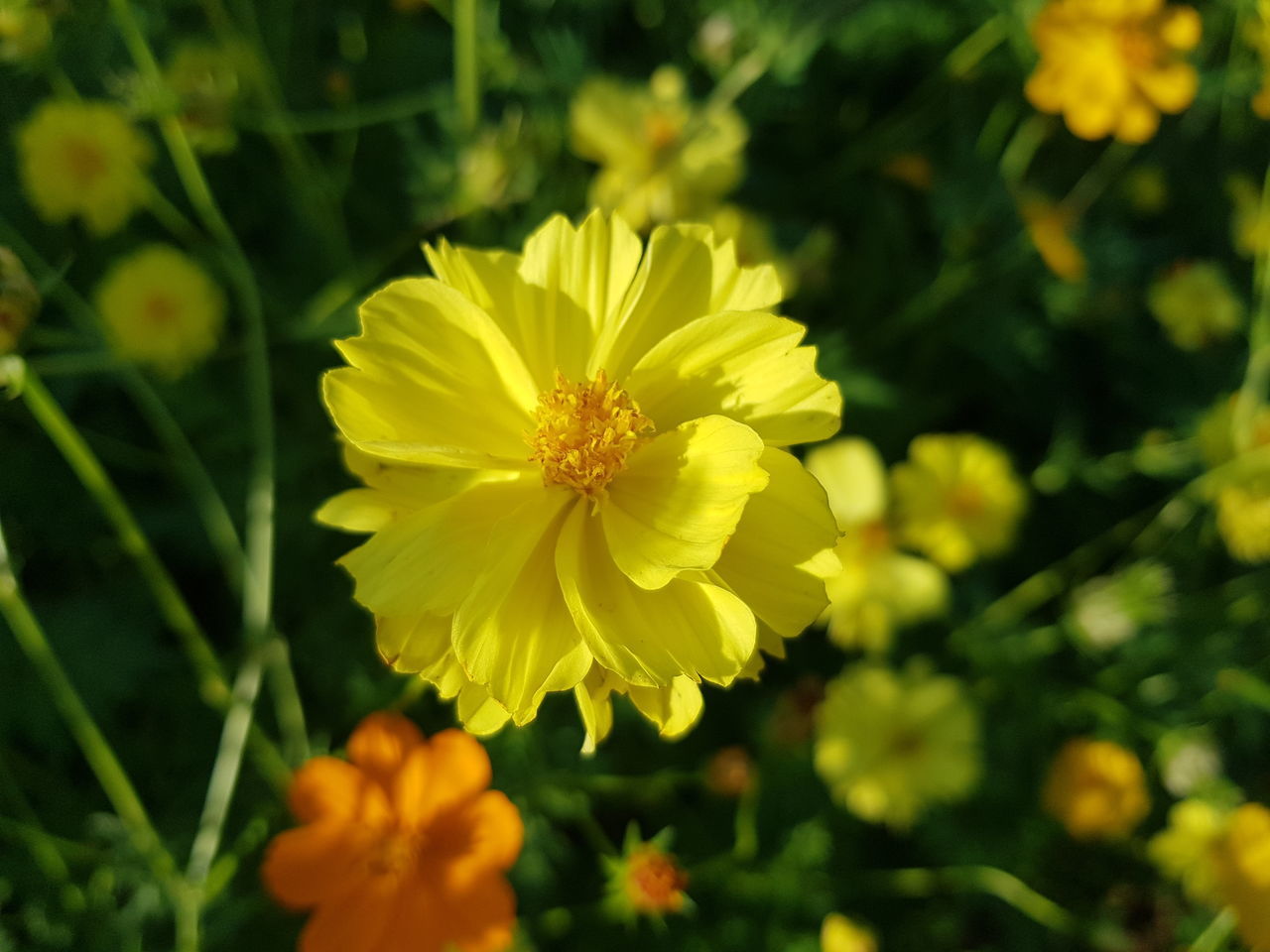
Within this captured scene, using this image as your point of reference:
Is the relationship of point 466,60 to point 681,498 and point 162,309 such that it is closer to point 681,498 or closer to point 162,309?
point 162,309

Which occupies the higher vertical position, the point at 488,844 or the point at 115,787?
the point at 115,787

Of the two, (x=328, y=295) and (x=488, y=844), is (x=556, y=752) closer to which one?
(x=488, y=844)

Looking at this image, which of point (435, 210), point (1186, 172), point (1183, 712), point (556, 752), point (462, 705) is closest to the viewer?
point (462, 705)

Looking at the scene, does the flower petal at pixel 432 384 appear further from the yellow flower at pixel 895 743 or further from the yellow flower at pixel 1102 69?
the yellow flower at pixel 1102 69

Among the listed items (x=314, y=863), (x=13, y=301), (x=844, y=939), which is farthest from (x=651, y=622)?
(x=844, y=939)

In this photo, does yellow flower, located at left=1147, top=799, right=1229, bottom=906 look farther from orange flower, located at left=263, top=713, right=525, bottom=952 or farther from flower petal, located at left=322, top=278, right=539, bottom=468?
flower petal, located at left=322, top=278, right=539, bottom=468

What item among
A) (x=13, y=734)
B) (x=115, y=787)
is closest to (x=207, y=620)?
(x=13, y=734)

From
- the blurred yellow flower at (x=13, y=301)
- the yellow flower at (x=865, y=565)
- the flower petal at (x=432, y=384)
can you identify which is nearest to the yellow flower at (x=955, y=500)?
the yellow flower at (x=865, y=565)
